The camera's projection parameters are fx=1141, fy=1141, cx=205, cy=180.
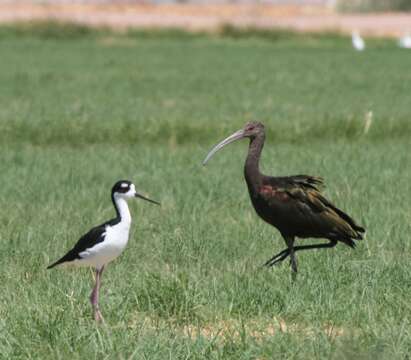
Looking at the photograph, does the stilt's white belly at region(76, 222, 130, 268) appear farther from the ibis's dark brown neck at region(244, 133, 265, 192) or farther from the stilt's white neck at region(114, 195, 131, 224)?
the ibis's dark brown neck at region(244, 133, 265, 192)

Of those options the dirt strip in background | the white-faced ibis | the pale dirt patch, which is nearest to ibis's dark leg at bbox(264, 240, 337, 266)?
the white-faced ibis

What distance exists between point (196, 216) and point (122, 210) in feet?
13.4

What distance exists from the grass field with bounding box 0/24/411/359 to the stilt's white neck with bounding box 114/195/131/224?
0.59 m

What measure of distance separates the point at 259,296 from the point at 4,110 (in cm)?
1344

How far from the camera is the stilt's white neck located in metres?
6.52

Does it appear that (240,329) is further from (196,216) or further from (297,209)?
(196,216)

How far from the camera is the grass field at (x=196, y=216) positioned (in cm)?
619

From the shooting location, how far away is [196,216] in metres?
10.6

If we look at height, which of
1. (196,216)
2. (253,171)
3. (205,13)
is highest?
(253,171)

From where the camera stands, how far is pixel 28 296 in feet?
23.7

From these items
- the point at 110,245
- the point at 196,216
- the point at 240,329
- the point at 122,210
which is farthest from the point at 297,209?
the point at 196,216

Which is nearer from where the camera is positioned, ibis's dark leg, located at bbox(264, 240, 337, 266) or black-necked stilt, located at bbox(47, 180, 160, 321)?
black-necked stilt, located at bbox(47, 180, 160, 321)

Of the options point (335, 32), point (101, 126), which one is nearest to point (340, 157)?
point (101, 126)

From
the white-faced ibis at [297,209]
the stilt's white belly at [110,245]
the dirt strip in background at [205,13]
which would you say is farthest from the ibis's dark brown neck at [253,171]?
the dirt strip in background at [205,13]
